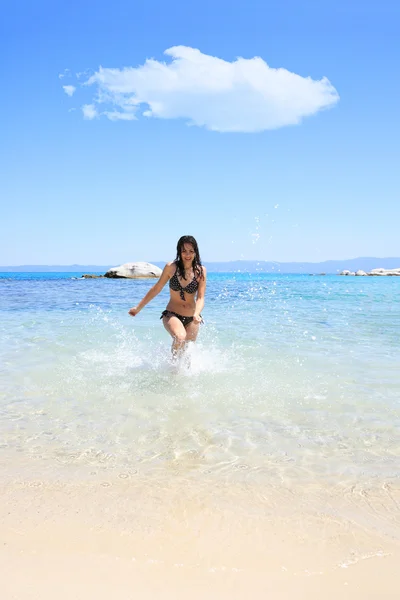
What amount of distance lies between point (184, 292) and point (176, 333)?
0.70 metres

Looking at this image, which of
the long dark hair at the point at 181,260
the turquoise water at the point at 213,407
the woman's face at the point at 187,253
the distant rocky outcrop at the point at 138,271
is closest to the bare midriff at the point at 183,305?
the long dark hair at the point at 181,260

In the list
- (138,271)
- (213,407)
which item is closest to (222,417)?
(213,407)

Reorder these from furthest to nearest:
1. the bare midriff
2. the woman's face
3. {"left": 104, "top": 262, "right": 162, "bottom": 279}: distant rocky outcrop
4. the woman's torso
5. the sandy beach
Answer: {"left": 104, "top": 262, "right": 162, "bottom": 279}: distant rocky outcrop, the bare midriff, the woman's torso, the woman's face, the sandy beach

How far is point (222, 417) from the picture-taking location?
5059mm

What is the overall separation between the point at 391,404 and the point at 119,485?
3.60 meters

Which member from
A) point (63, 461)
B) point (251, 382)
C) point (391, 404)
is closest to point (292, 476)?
point (63, 461)

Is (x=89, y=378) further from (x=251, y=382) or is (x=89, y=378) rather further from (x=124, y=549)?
(x=124, y=549)

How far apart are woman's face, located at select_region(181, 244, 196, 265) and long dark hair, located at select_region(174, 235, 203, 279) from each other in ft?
0.14

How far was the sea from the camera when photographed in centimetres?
355

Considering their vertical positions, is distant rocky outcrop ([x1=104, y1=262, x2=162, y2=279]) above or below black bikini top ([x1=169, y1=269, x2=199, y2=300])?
above

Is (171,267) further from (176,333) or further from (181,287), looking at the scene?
(176,333)

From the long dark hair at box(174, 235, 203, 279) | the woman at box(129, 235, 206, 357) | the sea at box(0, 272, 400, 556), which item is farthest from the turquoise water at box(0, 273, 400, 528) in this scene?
the long dark hair at box(174, 235, 203, 279)

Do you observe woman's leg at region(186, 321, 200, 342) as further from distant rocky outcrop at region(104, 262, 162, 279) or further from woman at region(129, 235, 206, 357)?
distant rocky outcrop at region(104, 262, 162, 279)

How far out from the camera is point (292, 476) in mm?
3625
